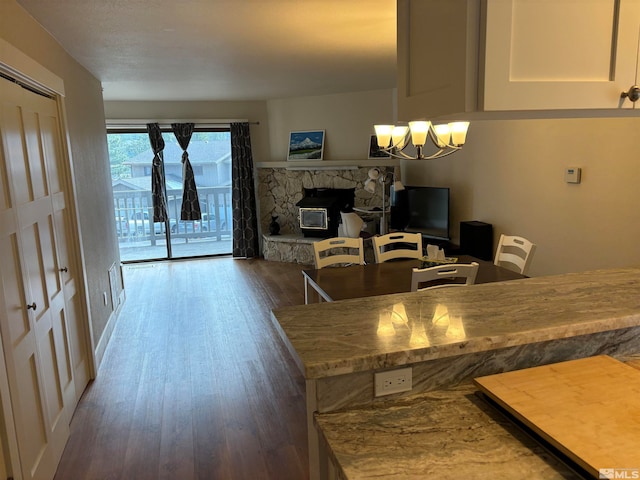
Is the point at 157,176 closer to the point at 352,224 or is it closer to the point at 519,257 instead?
the point at 352,224

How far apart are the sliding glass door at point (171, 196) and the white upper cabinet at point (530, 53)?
652 cm

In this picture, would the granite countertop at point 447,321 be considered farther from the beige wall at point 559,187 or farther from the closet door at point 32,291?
the beige wall at point 559,187

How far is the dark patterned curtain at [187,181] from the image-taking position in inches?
277

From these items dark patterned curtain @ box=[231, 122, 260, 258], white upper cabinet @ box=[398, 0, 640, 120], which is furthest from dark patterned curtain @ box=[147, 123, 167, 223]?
white upper cabinet @ box=[398, 0, 640, 120]

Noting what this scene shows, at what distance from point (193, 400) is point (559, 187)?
10.7ft

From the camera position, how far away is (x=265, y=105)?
24.4 feet

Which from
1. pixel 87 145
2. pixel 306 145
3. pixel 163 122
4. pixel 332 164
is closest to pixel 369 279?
pixel 87 145

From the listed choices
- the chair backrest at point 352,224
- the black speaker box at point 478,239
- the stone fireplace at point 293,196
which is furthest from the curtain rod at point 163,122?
the black speaker box at point 478,239

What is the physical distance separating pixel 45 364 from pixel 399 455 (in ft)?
7.26

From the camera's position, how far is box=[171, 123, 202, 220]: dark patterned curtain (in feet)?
23.1

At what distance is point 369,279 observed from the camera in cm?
291

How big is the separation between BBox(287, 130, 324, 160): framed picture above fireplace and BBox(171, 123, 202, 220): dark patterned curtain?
156 centimetres

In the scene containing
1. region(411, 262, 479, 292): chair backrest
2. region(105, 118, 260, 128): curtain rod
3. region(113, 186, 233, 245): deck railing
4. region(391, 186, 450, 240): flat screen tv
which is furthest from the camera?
region(113, 186, 233, 245): deck railing

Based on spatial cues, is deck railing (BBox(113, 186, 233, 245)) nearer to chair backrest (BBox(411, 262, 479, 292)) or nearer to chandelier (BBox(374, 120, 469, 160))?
chandelier (BBox(374, 120, 469, 160))
